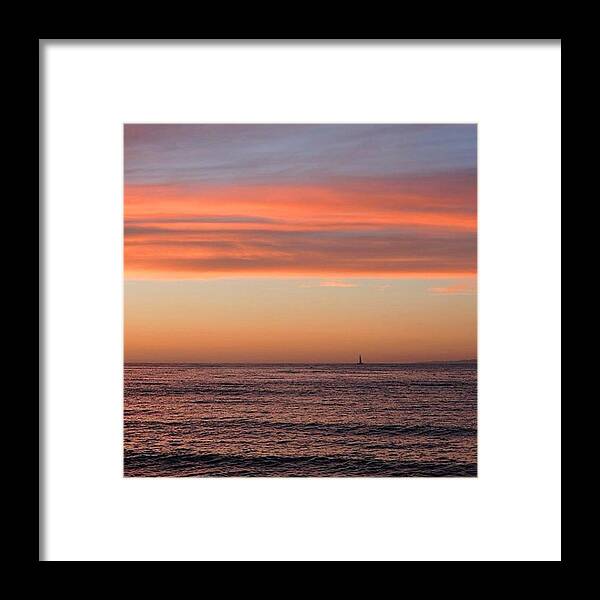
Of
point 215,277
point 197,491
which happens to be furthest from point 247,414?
point 197,491

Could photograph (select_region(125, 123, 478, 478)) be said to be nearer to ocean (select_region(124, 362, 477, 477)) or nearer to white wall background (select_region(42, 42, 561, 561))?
ocean (select_region(124, 362, 477, 477))

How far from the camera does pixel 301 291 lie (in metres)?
18.2

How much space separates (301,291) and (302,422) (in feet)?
10.9

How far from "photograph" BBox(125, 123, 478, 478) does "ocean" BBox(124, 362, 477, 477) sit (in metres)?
0.06

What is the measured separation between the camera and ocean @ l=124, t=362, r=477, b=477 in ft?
40.4

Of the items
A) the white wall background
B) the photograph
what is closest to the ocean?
the photograph
